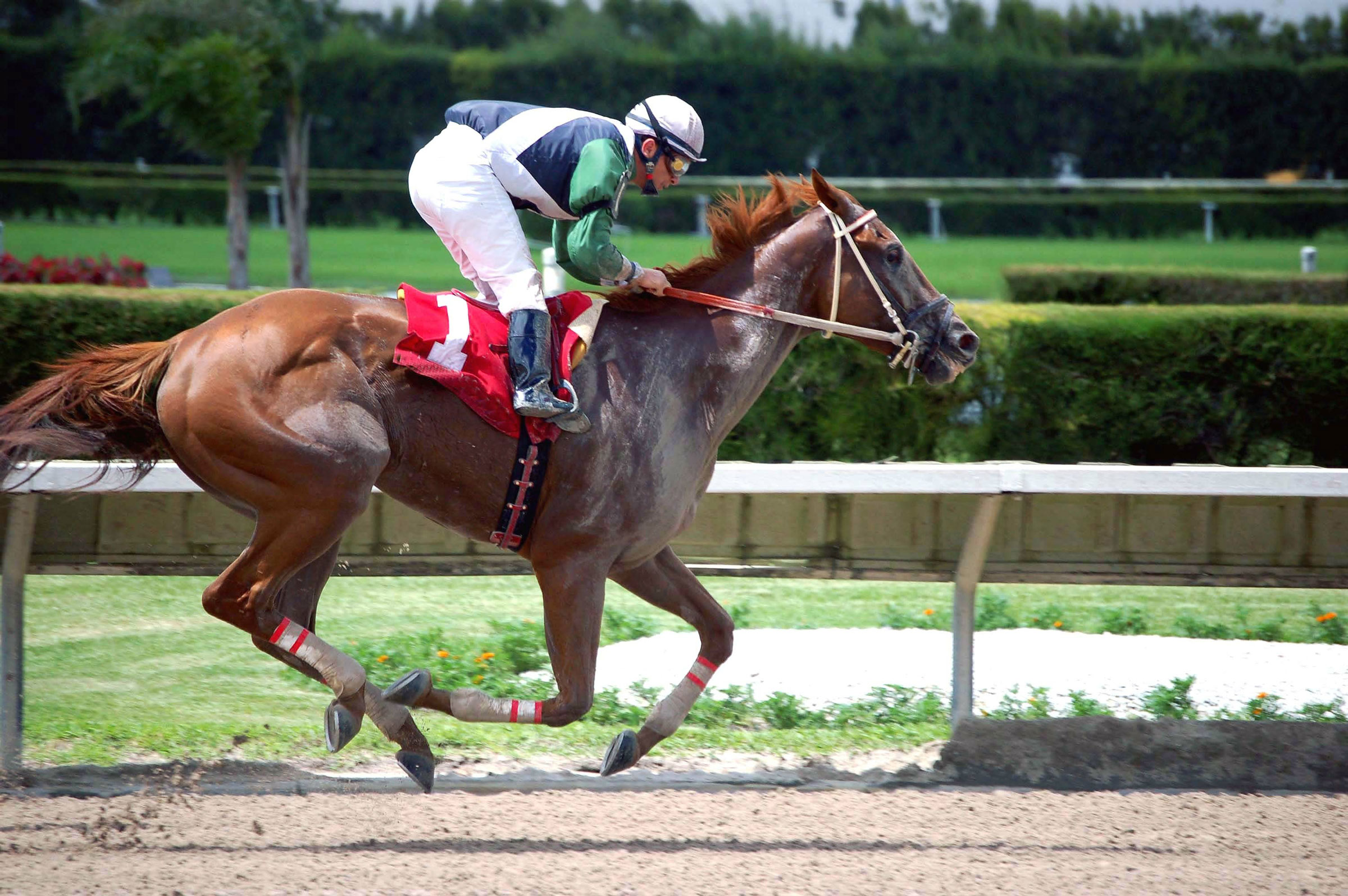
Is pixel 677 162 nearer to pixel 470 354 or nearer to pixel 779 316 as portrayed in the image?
pixel 779 316

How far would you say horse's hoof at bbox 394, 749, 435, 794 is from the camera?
3.72 meters

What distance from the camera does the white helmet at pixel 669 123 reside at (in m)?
3.83

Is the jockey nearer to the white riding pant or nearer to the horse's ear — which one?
the white riding pant

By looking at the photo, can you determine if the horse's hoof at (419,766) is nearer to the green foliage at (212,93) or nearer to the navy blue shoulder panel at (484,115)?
the navy blue shoulder panel at (484,115)

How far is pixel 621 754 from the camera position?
380 centimetres

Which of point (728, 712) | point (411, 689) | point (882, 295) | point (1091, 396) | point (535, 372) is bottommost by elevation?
point (728, 712)

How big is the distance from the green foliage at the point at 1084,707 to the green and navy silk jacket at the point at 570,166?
2.21 metres

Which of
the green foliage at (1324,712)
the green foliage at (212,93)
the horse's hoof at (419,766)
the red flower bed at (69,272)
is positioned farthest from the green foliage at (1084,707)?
the green foliage at (212,93)

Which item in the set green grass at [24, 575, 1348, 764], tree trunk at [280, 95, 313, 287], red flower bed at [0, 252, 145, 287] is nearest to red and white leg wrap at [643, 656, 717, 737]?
green grass at [24, 575, 1348, 764]

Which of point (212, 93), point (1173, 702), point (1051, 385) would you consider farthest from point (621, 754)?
point (212, 93)

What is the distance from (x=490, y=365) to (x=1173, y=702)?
271 centimetres

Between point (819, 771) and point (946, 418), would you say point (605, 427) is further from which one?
point (946, 418)

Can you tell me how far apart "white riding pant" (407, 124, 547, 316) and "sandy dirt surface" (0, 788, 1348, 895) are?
1473 mm

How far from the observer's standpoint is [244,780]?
4.09 metres
